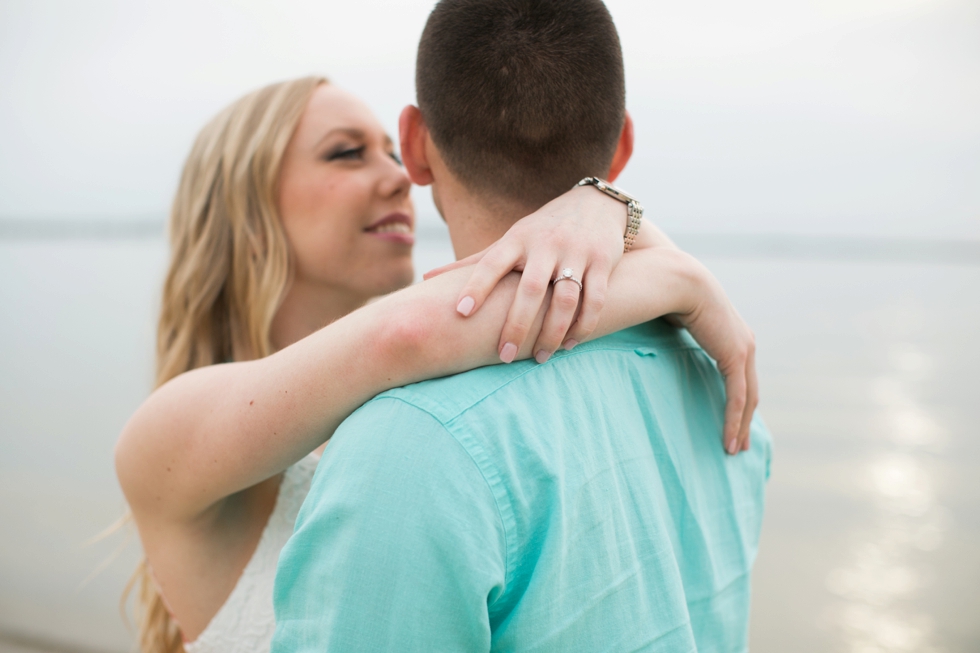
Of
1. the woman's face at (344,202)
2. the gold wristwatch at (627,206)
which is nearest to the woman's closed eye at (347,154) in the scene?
the woman's face at (344,202)

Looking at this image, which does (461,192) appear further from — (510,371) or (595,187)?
(510,371)

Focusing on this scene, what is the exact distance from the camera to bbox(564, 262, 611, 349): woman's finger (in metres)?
0.87

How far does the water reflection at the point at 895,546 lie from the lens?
11.3ft

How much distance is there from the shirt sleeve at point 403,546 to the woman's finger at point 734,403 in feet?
2.07

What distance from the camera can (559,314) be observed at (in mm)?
829

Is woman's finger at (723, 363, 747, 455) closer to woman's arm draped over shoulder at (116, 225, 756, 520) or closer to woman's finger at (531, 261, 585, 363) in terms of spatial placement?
woman's arm draped over shoulder at (116, 225, 756, 520)

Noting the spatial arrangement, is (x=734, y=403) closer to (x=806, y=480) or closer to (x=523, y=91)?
(x=523, y=91)

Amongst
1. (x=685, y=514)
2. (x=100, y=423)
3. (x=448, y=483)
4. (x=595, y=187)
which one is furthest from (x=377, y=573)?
(x=100, y=423)

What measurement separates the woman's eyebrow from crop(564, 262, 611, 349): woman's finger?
52.2 inches

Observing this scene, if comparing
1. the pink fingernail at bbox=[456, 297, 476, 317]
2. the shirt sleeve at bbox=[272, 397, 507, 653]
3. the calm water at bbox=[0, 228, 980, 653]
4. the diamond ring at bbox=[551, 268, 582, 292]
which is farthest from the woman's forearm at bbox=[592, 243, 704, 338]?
the calm water at bbox=[0, 228, 980, 653]

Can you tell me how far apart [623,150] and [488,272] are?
546mm

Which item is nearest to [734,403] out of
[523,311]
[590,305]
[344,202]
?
[590,305]

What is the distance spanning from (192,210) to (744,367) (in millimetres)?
1724

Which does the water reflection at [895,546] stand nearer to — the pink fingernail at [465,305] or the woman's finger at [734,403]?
the woman's finger at [734,403]
